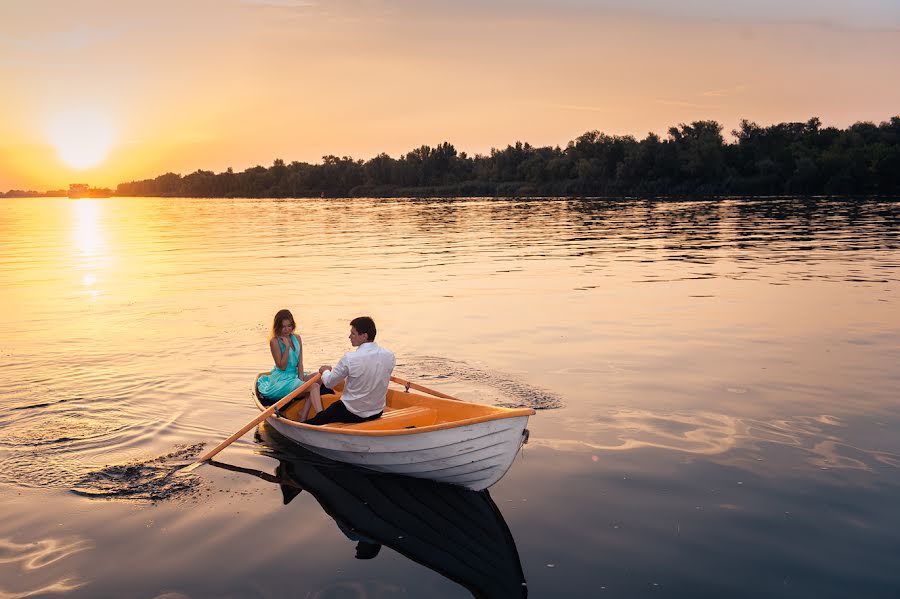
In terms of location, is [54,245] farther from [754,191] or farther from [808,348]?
[754,191]

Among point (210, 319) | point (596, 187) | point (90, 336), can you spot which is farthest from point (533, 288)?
point (596, 187)

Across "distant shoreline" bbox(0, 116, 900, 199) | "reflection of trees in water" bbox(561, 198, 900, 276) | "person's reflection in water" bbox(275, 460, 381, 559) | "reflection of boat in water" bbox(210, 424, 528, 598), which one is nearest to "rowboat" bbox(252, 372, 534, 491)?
"reflection of boat in water" bbox(210, 424, 528, 598)

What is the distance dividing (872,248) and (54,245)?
52.9 m

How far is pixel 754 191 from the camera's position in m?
112

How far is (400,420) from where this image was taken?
10.0m

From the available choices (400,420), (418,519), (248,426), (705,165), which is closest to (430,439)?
(418,519)

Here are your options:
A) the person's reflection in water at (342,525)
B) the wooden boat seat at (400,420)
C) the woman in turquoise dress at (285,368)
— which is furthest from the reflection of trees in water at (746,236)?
the person's reflection in water at (342,525)

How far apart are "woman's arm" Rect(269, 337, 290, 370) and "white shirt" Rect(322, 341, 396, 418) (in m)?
1.50

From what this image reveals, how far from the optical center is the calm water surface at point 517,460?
23.9ft

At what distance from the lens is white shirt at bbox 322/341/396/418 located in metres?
9.57

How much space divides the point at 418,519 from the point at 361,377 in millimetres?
2128

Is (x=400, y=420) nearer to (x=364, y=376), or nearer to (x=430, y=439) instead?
(x=364, y=376)

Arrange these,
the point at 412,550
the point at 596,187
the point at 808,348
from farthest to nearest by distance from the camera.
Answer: the point at 596,187 < the point at 808,348 < the point at 412,550

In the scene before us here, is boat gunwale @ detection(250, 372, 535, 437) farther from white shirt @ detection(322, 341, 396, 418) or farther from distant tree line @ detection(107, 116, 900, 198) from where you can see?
distant tree line @ detection(107, 116, 900, 198)
